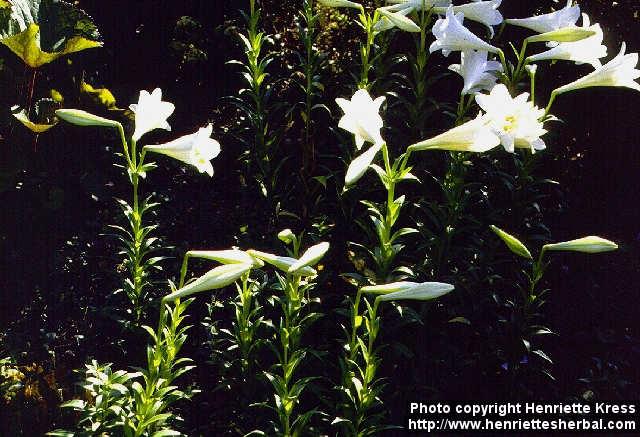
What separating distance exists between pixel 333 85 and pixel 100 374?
8.28ft

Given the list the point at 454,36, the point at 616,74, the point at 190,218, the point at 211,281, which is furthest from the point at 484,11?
the point at 190,218

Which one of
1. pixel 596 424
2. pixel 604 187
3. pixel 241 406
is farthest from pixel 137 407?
pixel 604 187

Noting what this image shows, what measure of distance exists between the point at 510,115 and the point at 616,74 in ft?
1.92

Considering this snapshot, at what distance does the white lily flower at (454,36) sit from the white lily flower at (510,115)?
1.25ft

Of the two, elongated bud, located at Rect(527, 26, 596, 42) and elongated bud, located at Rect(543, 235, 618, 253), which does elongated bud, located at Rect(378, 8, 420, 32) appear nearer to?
elongated bud, located at Rect(527, 26, 596, 42)

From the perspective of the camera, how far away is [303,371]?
122 inches

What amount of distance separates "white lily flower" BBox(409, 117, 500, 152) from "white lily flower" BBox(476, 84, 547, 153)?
0.14 m

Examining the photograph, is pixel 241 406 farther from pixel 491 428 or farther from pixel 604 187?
pixel 604 187

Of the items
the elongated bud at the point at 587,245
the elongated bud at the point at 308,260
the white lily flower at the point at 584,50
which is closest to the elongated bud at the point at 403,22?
the white lily flower at the point at 584,50

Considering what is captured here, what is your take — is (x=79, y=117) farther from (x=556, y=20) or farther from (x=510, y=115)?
(x=556, y=20)

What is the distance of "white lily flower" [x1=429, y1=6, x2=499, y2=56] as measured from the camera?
274 cm

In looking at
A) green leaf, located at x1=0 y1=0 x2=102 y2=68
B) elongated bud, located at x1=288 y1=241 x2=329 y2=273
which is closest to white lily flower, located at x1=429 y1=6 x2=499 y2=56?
elongated bud, located at x1=288 y1=241 x2=329 y2=273

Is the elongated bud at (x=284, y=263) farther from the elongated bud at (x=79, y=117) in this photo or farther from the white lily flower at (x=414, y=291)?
the elongated bud at (x=79, y=117)

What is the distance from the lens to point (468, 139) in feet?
7.50
